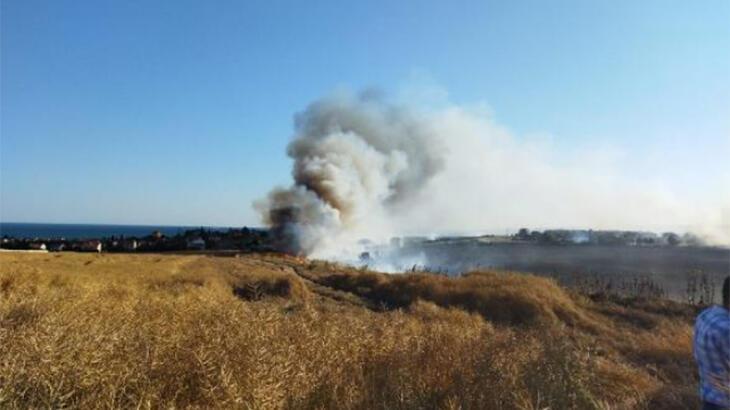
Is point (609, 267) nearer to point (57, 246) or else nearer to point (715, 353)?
point (57, 246)

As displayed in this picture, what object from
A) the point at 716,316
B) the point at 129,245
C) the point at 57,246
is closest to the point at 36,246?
the point at 57,246

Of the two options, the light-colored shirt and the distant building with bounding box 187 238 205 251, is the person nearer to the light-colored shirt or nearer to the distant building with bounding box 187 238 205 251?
the light-colored shirt

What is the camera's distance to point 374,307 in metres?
24.9

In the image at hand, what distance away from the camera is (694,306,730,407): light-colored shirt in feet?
19.4

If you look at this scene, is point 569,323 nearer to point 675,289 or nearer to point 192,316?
point 192,316

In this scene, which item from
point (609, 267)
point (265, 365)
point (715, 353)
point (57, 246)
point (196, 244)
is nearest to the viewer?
point (265, 365)

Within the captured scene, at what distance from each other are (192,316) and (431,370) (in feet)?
11.0

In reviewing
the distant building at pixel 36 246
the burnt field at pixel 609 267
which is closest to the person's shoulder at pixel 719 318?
the burnt field at pixel 609 267

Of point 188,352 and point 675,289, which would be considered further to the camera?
point 675,289

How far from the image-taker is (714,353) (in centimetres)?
605

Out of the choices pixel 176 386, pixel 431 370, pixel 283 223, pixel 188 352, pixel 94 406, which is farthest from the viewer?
pixel 283 223

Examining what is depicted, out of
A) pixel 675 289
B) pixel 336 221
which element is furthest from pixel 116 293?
pixel 336 221

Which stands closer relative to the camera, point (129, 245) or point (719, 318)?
point (719, 318)

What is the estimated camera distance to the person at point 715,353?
19.4 feet
